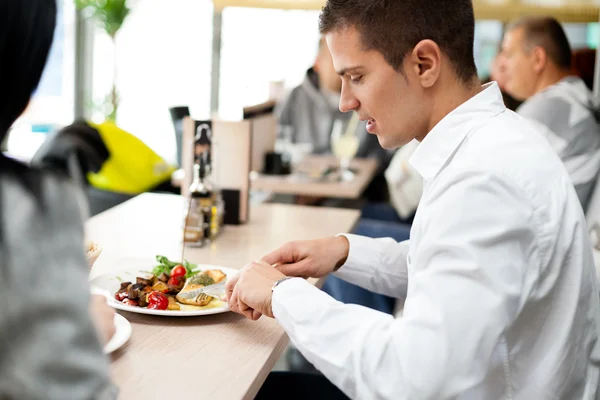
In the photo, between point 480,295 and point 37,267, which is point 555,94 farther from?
point 37,267

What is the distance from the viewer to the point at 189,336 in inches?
56.0

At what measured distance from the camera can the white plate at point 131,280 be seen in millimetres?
1473

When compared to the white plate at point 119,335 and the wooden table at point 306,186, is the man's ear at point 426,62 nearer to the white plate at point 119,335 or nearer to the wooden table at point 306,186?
the white plate at point 119,335

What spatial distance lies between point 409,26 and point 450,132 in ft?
0.66

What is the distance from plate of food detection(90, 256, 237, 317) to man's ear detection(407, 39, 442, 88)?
1.92 feet

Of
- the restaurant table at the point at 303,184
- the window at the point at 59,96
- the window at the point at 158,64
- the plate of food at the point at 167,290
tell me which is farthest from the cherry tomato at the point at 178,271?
the window at the point at 59,96

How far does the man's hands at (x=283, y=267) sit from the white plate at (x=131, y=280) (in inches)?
2.6

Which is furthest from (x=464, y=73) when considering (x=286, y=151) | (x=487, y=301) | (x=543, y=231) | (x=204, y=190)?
(x=286, y=151)

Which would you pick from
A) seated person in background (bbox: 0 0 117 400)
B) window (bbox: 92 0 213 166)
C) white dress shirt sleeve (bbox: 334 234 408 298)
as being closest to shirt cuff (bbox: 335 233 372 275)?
Answer: white dress shirt sleeve (bbox: 334 234 408 298)

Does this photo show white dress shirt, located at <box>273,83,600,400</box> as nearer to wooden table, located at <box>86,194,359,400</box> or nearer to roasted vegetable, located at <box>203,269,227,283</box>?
wooden table, located at <box>86,194,359,400</box>

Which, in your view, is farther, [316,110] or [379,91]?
[316,110]

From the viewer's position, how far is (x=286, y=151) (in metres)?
4.23

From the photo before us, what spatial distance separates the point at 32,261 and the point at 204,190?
1436 mm

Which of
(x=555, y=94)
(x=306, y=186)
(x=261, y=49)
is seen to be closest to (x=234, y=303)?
(x=306, y=186)
